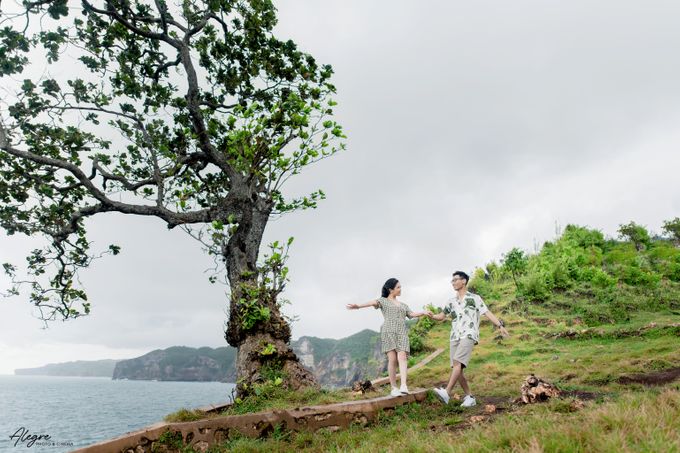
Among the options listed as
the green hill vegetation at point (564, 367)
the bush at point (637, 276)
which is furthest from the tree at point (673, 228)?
the bush at point (637, 276)

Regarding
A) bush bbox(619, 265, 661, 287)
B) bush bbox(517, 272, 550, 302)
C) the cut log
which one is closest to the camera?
the cut log

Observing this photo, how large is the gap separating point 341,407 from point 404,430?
1381 millimetres

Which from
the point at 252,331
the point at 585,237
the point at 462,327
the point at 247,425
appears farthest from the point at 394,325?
the point at 585,237

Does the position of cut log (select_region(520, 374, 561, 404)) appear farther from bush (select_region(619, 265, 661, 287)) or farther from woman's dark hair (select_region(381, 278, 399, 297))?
bush (select_region(619, 265, 661, 287))

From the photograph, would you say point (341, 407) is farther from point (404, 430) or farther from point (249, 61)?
A: point (249, 61)

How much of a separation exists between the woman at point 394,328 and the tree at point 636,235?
98.7 ft

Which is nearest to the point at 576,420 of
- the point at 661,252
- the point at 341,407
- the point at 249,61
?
the point at 341,407

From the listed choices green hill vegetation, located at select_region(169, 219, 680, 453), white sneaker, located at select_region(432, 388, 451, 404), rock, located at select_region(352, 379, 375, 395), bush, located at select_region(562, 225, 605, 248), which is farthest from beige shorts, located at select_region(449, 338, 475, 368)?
bush, located at select_region(562, 225, 605, 248)

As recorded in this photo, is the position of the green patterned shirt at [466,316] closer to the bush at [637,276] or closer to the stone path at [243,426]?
the stone path at [243,426]

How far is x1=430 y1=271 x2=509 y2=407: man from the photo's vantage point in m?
7.71

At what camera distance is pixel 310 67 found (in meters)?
11.5

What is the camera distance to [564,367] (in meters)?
11.8

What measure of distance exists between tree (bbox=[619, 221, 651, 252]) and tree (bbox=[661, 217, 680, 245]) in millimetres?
2956

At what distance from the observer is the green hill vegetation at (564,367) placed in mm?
3887
